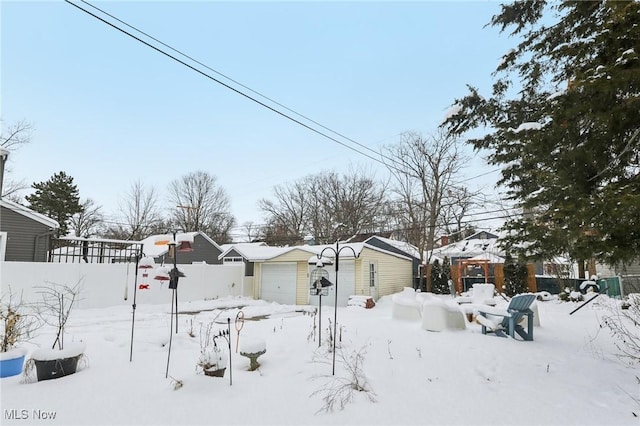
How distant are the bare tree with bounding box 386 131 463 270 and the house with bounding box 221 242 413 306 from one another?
111 inches

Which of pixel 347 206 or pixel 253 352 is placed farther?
pixel 347 206

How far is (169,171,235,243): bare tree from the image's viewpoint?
1282 inches

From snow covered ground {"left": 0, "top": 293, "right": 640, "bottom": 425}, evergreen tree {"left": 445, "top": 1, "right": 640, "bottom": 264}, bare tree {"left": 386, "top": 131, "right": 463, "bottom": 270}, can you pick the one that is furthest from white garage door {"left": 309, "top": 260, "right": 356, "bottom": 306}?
evergreen tree {"left": 445, "top": 1, "right": 640, "bottom": 264}

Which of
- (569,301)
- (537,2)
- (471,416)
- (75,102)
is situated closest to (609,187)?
(471,416)

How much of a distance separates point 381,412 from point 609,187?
134 inches

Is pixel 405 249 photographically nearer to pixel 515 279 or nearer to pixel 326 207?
pixel 515 279

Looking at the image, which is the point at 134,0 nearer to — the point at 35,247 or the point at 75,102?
the point at 75,102

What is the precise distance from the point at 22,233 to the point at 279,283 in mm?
9200

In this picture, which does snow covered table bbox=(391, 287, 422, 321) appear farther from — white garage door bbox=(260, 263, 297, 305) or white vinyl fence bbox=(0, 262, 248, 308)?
white garage door bbox=(260, 263, 297, 305)

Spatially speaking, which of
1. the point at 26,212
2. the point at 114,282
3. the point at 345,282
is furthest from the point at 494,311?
the point at 26,212

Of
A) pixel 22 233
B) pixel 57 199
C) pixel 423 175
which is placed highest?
pixel 423 175

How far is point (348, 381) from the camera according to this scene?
3.76 meters

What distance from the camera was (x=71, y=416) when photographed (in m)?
2.87

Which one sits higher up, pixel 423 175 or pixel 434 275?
pixel 423 175
